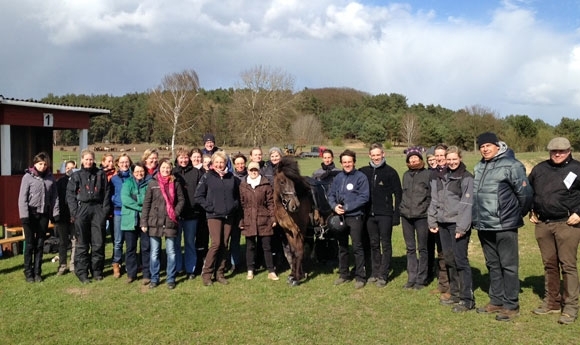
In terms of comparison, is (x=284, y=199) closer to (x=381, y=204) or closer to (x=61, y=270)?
(x=381, y=204)

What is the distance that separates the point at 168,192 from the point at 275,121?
41.5m

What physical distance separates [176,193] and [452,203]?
3.49 m

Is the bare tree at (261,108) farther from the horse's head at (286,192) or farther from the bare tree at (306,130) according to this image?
the horse's head at (286,192)

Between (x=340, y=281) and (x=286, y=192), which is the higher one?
(x=286, y=192)

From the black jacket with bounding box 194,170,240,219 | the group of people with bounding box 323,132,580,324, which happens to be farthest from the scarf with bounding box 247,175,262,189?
the group of people with bounding box 323,132,580,324

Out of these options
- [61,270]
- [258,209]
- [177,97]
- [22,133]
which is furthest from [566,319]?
[177,97]

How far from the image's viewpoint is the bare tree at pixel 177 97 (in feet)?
166

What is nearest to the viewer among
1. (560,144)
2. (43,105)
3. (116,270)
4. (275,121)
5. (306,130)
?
(560,144)

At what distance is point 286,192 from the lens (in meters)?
6.00

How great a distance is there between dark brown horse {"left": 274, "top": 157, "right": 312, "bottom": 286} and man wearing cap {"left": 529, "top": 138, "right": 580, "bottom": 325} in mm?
2839

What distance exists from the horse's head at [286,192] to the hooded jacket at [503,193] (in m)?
2.23

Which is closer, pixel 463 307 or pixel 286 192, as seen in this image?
pixel 463 307

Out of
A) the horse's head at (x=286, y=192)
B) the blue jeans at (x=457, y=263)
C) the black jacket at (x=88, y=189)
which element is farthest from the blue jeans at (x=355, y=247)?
the black jacket at (x=88, y=189)

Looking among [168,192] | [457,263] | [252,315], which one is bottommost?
[252,315]
